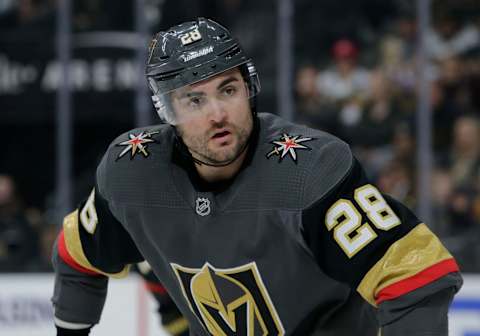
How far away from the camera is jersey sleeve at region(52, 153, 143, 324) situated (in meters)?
2.49

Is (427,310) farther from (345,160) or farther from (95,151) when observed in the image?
(95,151)

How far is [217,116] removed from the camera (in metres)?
2.18

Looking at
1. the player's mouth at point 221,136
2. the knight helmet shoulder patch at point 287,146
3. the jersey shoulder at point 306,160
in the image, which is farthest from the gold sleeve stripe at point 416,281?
the player's mouth at point 221,136

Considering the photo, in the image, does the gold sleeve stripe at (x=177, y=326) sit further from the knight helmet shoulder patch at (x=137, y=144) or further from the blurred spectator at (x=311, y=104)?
the blurred spectator at (x=311, y=104)

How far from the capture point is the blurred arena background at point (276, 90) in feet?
16.5

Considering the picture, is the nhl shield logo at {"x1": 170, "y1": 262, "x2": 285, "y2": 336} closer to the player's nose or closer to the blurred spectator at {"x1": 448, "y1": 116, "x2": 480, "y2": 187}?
the player's nose

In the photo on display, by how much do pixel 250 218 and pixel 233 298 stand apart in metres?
0.20

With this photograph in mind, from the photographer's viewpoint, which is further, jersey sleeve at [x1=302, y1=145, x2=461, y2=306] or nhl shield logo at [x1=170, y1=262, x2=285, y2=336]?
nhl shield logo at [x1=170, y1=262, x2=285, y2=336]

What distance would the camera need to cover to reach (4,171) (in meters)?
5.52

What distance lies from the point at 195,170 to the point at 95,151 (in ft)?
10.2

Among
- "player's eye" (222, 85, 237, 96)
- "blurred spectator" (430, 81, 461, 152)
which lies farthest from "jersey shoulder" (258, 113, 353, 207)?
"blurred spectator" (430, 81, 461, 152)

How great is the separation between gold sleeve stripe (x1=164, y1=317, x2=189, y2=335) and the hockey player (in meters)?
1.33

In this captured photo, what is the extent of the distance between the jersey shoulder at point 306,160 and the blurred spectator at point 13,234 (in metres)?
2.88

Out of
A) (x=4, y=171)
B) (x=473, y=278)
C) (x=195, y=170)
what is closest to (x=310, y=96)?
(x=473, y=278)
